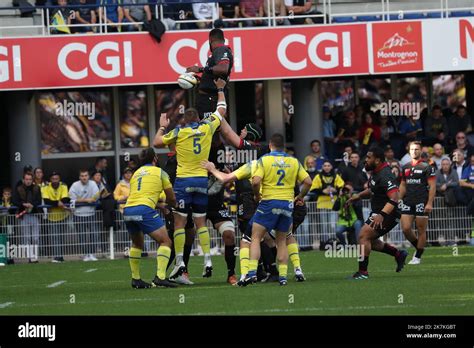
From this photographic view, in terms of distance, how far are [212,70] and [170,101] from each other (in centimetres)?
1371

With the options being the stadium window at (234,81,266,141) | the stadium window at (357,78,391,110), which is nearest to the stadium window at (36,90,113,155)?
the stadium window at (234,81,266,141)

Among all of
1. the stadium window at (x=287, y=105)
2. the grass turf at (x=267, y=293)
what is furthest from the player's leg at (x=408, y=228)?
the stadium window at (x=287, y=105)

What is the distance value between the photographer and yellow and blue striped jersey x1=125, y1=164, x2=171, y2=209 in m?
9.32

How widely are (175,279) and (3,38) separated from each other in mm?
11517

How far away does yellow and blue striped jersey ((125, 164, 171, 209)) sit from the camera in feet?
57.1

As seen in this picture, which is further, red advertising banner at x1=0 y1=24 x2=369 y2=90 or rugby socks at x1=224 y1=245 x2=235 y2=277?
red advertising banner at x1=0 y1=24 x2=369 y2=90

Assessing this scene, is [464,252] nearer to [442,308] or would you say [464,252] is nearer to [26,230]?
[26,230]

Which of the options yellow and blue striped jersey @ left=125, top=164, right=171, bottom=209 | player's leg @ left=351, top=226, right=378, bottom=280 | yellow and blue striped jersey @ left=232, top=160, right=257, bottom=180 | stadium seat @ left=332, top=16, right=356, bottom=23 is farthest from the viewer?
stadium seat @ left=332, top=16, right=356, bottom=23

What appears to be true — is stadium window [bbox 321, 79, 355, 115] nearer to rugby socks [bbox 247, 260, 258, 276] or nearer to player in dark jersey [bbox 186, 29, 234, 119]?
player in dark jersey [bbox 186, 29, 234, 119]

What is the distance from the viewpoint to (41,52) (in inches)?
1110

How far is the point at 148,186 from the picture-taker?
17.4 m

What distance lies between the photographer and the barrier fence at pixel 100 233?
26469 mm

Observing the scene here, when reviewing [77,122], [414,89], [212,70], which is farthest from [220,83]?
[414,89]

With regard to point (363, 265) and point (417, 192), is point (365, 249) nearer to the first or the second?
point (363, 265)
